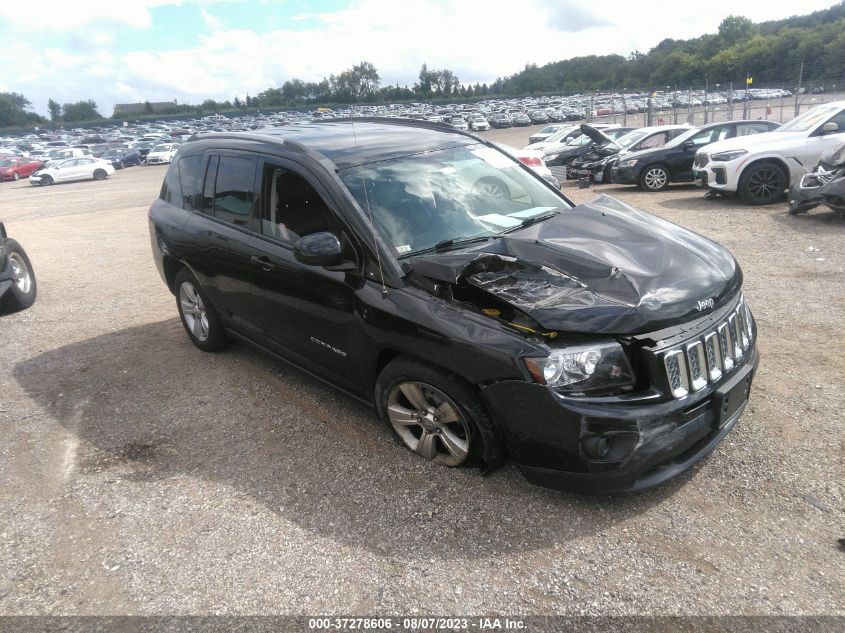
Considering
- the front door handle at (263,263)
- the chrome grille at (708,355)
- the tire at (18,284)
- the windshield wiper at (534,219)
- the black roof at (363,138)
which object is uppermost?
the black roof at (363,138)

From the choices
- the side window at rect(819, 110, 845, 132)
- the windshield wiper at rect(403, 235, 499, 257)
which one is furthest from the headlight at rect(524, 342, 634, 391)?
the side window at rect(819, 110, 845, 132)

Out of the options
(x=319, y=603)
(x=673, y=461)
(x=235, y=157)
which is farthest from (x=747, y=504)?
(x=235, y=157)

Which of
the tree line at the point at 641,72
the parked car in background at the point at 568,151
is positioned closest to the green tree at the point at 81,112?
the tree line at the point at 641,72

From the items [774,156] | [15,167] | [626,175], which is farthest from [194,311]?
[15,167]

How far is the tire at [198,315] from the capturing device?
205 inches

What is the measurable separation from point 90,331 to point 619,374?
228 inches

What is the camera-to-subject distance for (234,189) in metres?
4.52

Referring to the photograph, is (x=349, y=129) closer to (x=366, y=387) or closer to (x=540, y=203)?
(x=540, y=203)

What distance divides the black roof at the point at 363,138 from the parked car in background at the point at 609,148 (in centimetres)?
1129

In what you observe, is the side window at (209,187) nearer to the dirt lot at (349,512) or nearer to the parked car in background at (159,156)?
the dirt lot at (349,512)

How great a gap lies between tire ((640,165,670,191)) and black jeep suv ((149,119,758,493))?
34.7ft

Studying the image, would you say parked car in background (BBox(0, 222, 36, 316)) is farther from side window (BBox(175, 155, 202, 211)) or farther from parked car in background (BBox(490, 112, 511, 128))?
parked car in background (BBox(490, 112, 511, 128))

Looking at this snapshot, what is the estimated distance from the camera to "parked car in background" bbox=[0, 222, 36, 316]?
7082 mm

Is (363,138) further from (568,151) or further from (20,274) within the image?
(568,151)
